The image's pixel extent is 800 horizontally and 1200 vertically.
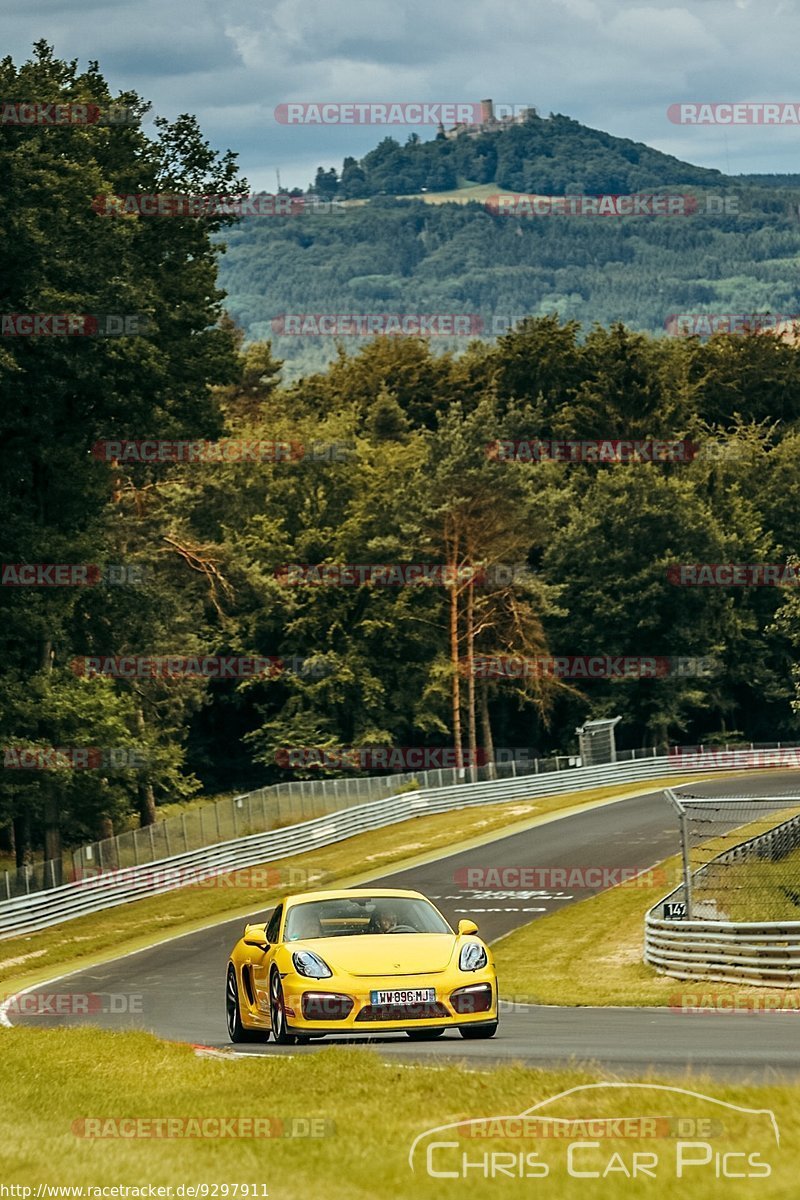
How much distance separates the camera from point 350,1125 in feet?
27.6

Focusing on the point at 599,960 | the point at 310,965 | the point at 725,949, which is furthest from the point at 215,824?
the point at 310,965

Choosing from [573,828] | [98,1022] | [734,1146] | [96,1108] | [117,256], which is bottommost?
[573,828]

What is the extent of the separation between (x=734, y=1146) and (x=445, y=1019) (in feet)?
25.8

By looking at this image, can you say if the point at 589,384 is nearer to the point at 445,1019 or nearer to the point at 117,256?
the point at 117,256

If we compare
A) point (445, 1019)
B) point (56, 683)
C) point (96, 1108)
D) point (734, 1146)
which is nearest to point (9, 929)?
point (56, 683)

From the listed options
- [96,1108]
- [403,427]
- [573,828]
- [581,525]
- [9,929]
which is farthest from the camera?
[403,427]

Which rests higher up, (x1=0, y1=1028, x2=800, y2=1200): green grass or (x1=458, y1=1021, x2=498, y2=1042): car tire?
(x1=0, y1=1028, x2=800, y2=1200): green grass

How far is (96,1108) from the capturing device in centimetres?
1049

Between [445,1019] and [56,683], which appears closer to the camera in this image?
[445,1019]

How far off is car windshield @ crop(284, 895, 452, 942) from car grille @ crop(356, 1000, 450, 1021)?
98cm

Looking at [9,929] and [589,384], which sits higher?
[589,384]

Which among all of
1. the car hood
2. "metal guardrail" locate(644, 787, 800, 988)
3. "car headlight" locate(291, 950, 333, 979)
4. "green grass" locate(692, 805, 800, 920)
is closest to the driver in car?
the car hood

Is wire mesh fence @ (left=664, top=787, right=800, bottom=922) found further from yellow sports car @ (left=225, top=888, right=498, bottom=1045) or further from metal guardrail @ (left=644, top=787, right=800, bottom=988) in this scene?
yellow sports car @ (left=225, top=888, right=498, bottom=1045)

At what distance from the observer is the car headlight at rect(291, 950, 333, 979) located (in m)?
14.5
